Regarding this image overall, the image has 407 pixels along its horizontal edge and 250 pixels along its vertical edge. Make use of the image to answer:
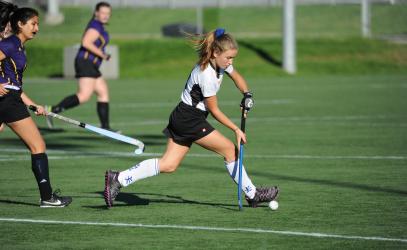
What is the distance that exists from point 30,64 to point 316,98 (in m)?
18.0

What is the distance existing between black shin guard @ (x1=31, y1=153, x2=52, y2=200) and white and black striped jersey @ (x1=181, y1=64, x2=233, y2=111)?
1.63 meters

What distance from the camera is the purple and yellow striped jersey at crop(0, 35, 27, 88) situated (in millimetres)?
9812

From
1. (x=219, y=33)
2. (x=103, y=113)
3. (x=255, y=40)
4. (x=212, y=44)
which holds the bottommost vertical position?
(x=103, y=113)

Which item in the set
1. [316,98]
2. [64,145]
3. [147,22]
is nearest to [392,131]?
[64,145]

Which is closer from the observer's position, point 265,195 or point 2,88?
point 2,88

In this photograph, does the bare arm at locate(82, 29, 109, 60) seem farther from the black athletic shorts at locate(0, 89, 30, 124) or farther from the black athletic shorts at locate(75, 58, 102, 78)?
the black athletic shorts at locate(0, 89, 30, 124)

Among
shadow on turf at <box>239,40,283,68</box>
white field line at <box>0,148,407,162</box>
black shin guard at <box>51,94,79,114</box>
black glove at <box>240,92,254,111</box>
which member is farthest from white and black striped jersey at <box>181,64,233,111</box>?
shadow on turf at <box>239,40,283,68</box>

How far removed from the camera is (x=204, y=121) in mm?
9750

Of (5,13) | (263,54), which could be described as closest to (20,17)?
(5,13)

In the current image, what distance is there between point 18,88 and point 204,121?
6.49ft

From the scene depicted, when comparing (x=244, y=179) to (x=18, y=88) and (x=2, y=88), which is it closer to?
(x=18, y=88)

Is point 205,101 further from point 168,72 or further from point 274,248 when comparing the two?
point 168,72

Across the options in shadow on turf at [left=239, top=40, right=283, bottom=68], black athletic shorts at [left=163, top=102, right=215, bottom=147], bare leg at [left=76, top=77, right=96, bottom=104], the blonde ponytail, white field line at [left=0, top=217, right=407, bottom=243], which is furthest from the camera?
shadow on turf at [left=239, top=40, right=283, bottom=68]

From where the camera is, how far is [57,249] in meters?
8.05
